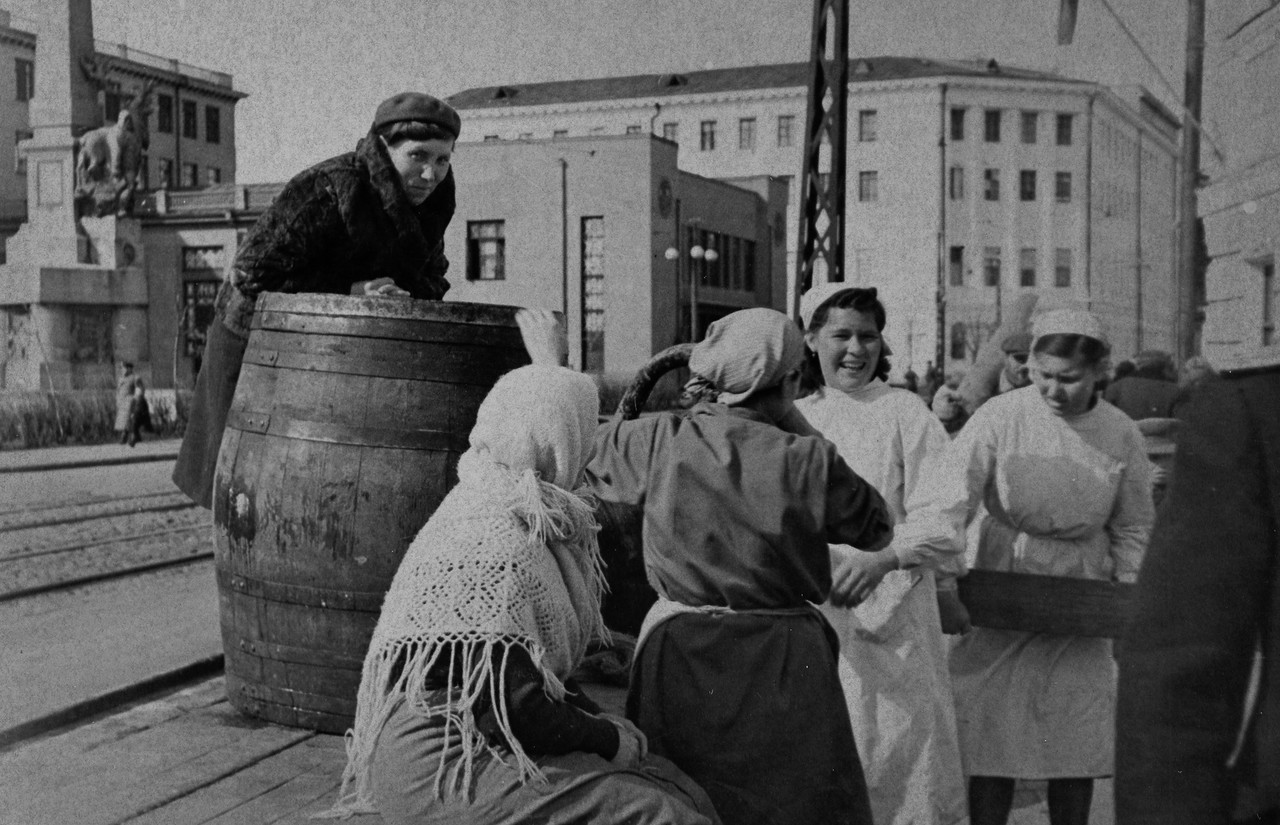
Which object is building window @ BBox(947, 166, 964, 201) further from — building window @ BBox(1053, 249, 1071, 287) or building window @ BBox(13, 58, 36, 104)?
building window @ BBox(13, 58, 36, 104)

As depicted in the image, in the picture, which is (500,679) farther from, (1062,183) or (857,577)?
(1062,183)

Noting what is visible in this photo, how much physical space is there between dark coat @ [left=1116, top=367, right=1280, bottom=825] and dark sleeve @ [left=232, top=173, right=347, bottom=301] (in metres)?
3.59

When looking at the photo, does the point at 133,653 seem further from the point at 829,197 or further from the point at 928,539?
the point at 829,197

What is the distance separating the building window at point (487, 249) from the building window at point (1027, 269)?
34058 millimetres

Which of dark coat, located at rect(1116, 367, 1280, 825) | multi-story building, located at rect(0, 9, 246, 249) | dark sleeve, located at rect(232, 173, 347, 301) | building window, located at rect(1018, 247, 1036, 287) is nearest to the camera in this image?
dark coat, located at rect(1116, 367, 1280, 825)

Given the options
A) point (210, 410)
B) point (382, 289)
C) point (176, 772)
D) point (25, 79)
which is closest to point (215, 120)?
point (25, 79)

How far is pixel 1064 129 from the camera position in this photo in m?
3.97

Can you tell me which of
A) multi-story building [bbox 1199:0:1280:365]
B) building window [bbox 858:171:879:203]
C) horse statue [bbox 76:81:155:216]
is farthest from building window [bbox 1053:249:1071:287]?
building window [bbox 858:171:879:203]

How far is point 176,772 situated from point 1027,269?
632cm

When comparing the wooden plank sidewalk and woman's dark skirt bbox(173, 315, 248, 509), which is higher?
woman's dark skirt bbox(173, 315, 248, 509)

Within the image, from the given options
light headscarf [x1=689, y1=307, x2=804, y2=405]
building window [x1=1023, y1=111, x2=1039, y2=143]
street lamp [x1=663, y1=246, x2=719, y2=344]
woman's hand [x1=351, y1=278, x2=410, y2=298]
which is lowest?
light headscarf [x1=689, y1=307, x2=804, y2=405]

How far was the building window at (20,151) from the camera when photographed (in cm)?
2440

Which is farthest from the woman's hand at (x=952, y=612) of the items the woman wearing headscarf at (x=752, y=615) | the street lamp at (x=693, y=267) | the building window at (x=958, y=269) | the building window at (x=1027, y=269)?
the street lamp at (x=693, y=267)

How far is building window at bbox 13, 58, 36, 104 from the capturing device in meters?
20.5
